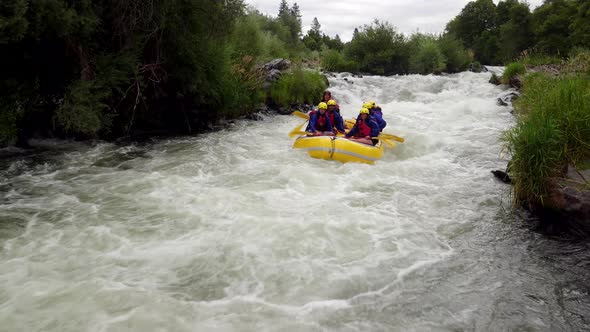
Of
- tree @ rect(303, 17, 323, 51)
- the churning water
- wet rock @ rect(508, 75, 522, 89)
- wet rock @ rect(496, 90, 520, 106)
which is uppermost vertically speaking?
tree @ rect(303, 17, 323, 51)

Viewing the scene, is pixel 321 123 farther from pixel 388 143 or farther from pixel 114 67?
pixel 114 67

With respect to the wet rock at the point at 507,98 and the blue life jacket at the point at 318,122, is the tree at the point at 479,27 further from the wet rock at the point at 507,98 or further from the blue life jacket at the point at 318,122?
the blue life jacket at the point at 318,122

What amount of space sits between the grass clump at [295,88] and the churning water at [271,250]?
223 inches

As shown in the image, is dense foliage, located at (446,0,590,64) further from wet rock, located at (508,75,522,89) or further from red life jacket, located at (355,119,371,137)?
red life jacket, located at (355,119,371,137)

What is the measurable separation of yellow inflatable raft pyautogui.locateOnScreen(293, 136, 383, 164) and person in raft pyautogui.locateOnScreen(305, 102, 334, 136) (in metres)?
0.96

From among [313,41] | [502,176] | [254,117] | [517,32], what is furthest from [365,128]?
[517,32]

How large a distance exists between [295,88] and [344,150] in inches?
245

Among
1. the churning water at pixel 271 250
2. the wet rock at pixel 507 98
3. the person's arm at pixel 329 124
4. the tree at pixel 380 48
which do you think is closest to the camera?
the churning water at pixel 271 250

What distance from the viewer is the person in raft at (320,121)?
8.16 meters

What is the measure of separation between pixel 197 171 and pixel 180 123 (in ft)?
11.4

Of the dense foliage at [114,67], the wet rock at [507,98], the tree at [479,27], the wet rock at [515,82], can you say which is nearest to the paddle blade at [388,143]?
the dense foliage at [114,67]

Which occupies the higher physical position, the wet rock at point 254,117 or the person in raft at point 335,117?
the person in raft at point 335,117

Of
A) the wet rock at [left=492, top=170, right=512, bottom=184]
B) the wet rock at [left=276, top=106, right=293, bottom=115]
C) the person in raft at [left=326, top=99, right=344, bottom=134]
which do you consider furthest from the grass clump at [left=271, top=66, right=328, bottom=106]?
the wet rock at [left=492, top=170, right=512, bottom=184]

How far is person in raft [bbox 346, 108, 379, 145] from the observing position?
24.8ft
